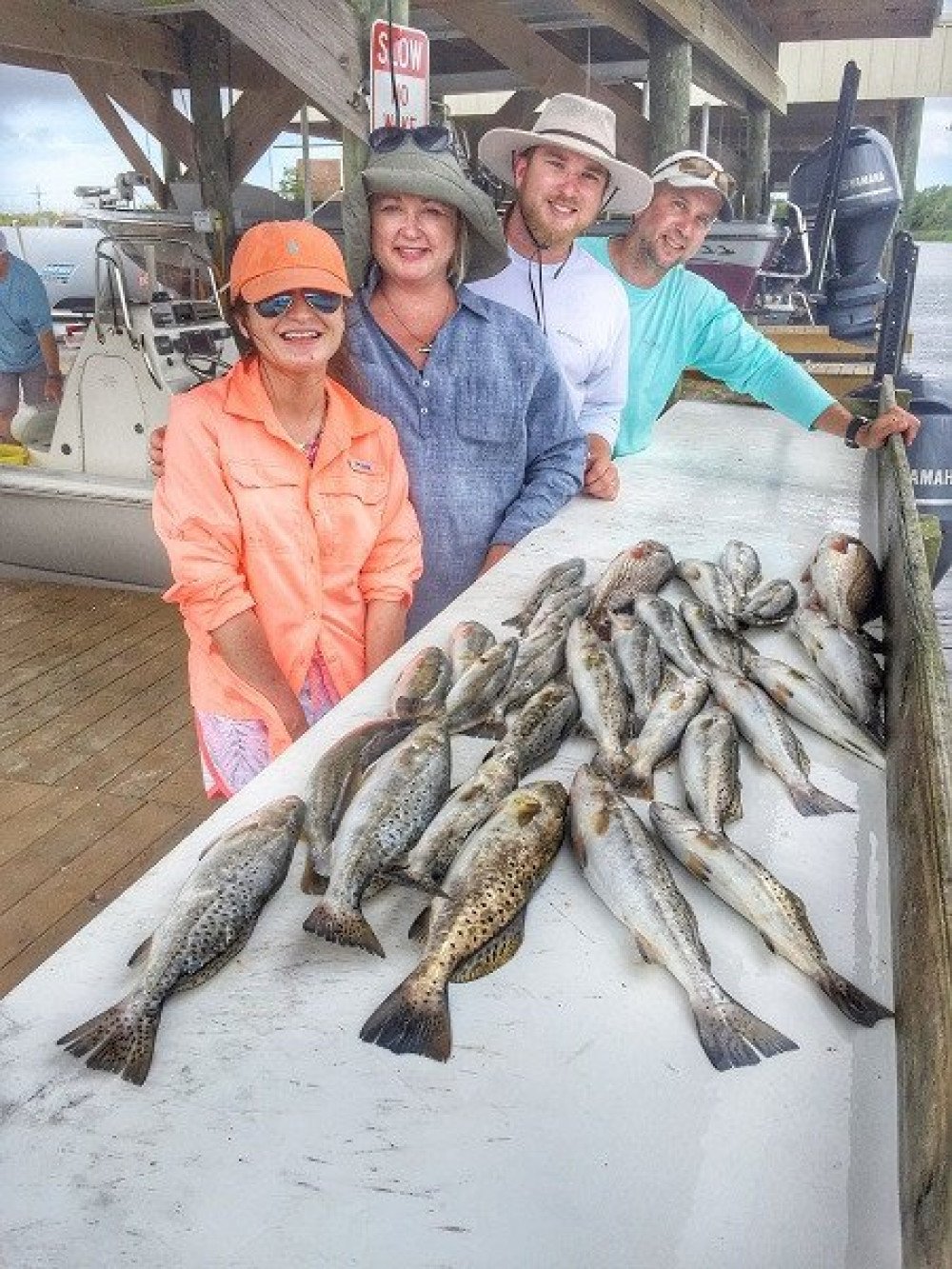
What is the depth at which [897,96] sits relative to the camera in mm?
15352

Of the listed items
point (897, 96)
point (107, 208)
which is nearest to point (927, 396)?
point (107, 208)

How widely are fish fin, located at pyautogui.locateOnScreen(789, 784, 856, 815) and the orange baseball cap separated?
149cm

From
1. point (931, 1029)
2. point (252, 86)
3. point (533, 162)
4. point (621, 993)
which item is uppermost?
point (252, 86)

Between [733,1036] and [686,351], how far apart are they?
3609 millimetres

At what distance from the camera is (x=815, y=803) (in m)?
1.79

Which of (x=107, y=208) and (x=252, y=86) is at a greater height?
(x=252, y=86)

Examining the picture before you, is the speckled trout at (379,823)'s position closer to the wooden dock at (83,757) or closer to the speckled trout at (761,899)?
the speckled trout at (761,899)

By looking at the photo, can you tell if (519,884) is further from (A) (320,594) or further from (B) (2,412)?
(B) (2,412)

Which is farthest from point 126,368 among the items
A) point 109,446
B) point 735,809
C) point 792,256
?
point 792,256

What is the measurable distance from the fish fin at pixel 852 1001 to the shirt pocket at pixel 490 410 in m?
2.06

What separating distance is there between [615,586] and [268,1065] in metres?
1.71

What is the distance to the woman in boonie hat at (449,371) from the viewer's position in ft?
9.39

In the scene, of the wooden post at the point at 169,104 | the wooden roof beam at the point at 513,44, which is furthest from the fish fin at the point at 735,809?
the wooden post at the point at 169,104

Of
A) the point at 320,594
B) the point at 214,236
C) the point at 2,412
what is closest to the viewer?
the point at 320,594
